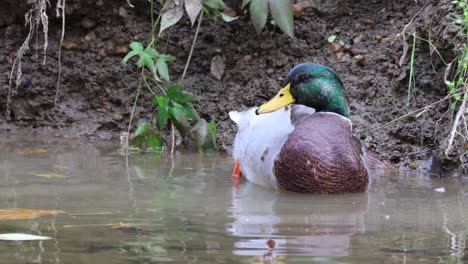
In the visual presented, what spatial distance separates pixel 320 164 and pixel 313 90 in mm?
680

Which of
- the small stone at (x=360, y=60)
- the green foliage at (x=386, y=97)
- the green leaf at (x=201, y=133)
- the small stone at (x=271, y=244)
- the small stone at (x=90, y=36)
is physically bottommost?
the small stone at (x=271, y=244)

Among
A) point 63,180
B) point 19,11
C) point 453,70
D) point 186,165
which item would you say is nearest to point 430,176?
point 453,70

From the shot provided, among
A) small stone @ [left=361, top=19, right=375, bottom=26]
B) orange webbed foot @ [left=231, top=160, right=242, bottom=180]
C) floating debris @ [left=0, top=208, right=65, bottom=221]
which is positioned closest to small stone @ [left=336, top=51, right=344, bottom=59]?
small stone @ [left=361, top=19, right=375, bottom=26]

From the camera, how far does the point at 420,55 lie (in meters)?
5.91

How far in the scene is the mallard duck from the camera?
14.3 ft

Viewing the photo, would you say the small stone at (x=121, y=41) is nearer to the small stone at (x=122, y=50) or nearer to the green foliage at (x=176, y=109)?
the small stone at (x=122, y=50)

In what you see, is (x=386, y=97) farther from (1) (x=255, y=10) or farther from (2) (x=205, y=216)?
(2) (x=205, y=216)

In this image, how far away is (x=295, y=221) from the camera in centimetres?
340

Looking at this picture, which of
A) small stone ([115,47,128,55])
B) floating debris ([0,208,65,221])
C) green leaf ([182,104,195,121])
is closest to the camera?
floating debris ([0,208,65,221])

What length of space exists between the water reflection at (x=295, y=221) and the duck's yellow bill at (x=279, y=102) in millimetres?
490

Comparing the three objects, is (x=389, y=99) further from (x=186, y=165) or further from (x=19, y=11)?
(x=19, y=11)

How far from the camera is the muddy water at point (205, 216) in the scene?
264 cm

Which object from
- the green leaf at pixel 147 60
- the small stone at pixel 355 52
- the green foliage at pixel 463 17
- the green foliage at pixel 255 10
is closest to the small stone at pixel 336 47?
the small stone at pixel 355 52

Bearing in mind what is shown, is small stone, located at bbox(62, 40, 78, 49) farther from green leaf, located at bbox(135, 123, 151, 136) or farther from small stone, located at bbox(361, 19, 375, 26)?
small stone, located at bbox(361, 19, 375, 26)
